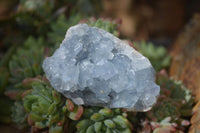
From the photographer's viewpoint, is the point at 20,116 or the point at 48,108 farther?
the point at 20,116

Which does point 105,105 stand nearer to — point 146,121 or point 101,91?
point 101,91

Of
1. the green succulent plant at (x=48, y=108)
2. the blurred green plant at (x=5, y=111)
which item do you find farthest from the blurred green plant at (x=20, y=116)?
the blurred green plant at (x=5, y=111)

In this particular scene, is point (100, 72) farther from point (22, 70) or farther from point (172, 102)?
point (22, 70)

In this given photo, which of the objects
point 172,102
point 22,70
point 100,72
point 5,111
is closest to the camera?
point 100,72

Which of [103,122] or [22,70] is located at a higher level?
[22,70]

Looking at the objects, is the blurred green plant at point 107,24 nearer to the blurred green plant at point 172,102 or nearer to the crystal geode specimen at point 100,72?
the crystal geode specimen at point 100,72

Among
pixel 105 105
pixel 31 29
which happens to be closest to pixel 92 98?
pixel 105 105

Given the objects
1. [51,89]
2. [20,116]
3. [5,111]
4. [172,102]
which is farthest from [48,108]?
[172,102]

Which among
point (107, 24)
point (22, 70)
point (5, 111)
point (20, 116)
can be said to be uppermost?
point (107, 24)
